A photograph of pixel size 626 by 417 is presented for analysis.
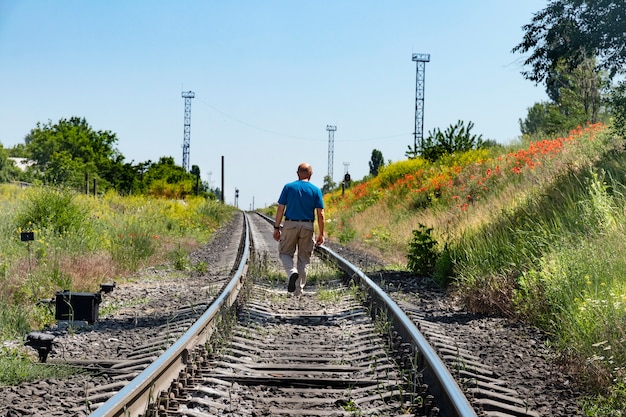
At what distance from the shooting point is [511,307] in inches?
374

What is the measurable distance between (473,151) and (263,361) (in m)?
26.5

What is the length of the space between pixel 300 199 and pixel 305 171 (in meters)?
0.41

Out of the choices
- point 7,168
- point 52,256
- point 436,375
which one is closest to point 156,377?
point 436,375

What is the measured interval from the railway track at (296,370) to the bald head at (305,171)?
217 cm

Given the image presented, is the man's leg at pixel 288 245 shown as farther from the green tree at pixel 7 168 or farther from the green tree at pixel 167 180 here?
the green tree at pixel 7 168

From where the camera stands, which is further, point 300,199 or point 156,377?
point 300,199

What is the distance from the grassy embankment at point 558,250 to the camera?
21.1ft

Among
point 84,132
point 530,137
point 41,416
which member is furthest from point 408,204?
point 84,132

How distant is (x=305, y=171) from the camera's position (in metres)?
10.8

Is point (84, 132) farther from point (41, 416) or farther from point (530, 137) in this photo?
point (41, 416)

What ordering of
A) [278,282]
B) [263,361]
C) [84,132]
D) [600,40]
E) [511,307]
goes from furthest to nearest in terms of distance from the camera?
[84,132], [600,40], [278,282], [511,307], [263,361]

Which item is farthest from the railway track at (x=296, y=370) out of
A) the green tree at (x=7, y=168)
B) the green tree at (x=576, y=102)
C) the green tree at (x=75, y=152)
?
the green tree at (x=7, y=168)

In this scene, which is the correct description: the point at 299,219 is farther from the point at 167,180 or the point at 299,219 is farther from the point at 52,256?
the point at 167,180

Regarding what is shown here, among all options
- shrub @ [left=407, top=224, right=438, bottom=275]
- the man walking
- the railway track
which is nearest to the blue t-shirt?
the man walking
